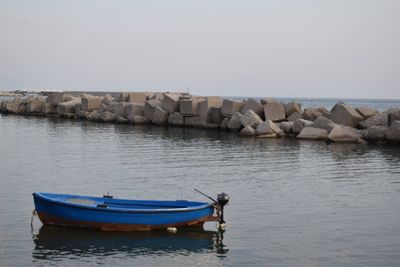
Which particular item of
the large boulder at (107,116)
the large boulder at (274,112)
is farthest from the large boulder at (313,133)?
the large boulder at (107,116)

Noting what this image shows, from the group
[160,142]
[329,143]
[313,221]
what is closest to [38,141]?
[160,142]

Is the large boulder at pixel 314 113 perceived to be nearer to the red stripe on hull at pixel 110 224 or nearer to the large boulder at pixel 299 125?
the large boulder at pixel 299 125

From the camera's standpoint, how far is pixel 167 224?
12.4 m

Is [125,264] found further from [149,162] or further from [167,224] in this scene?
[149,162]

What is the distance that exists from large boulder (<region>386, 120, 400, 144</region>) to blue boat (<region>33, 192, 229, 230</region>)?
1884cm

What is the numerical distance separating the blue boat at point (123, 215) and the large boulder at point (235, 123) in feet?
75.8

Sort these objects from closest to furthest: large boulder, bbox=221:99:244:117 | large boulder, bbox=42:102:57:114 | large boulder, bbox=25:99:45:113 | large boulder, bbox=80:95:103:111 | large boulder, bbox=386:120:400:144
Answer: large boulder, bbox=386:120:400:144
large boulder, bbox=221:99:244:117
large boulder, bbox=80:95:103:111
large boulder, bbox=42:102:57:114
large boulder, bbox=25:99:45:113

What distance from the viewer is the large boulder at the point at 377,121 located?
1238 inches

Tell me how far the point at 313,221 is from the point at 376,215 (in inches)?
69.4

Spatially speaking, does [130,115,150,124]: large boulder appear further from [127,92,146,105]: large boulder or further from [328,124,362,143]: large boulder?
[328,124,362,143]: large boulder

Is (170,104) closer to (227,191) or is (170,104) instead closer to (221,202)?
(227,191)

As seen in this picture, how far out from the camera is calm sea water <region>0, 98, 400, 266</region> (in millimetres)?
10984

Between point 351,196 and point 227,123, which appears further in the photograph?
point 227,123

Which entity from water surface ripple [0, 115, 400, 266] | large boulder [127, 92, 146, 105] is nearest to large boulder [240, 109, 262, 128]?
water surface ripple [0, 115, 400, 266]
